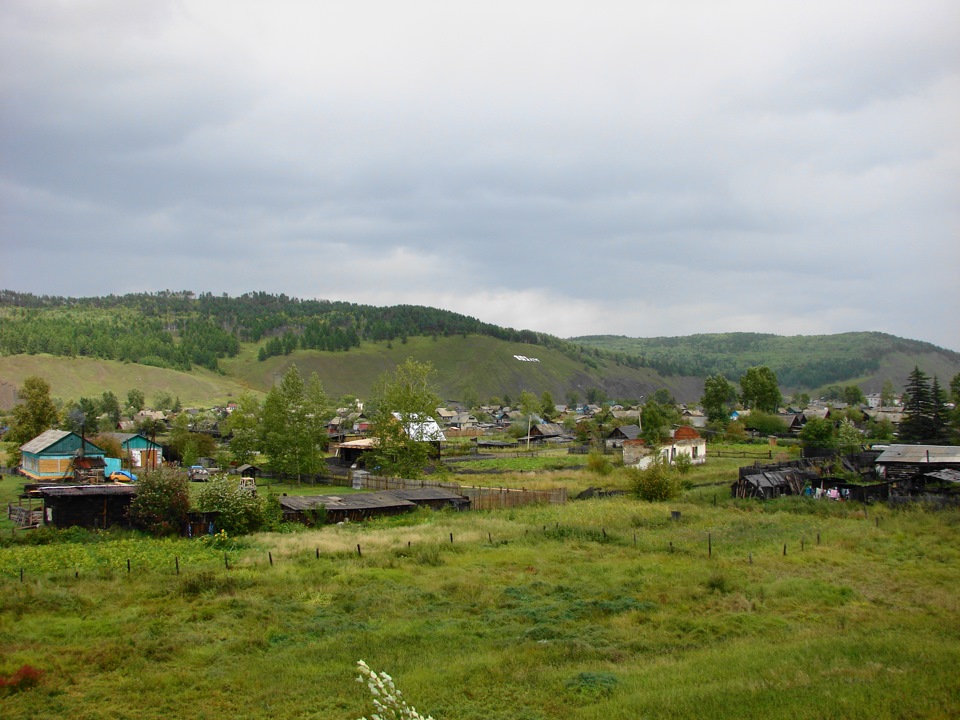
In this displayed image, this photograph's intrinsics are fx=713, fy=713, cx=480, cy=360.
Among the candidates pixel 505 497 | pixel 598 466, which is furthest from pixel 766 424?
pixel 505 497

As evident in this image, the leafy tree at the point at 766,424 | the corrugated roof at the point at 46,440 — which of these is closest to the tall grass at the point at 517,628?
the corrugated roof at the point at 46,440

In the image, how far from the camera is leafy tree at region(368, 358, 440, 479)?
55.1 metres

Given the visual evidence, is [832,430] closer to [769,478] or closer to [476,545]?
[769,478]

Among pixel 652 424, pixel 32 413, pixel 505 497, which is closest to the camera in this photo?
pixel 505 497

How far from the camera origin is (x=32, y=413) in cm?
6347

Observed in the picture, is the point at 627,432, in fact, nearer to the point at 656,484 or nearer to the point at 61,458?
the point at 656,484

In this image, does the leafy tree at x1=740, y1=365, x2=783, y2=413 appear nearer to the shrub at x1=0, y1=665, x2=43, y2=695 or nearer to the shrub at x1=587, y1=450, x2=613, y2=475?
the shrub at x1=587, y1=450, x2=613, y2=475

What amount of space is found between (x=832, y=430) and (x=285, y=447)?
55.6 m

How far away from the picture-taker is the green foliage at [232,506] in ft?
105

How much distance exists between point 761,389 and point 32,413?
328 feet

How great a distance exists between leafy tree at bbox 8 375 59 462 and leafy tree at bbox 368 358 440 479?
3020cm

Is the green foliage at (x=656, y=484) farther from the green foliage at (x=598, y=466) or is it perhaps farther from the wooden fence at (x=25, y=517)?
the wooden fence at (x=25, y=517)

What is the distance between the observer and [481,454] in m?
81.7

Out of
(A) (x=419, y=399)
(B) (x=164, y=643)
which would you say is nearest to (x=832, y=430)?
(A) (x=419, y=399)
